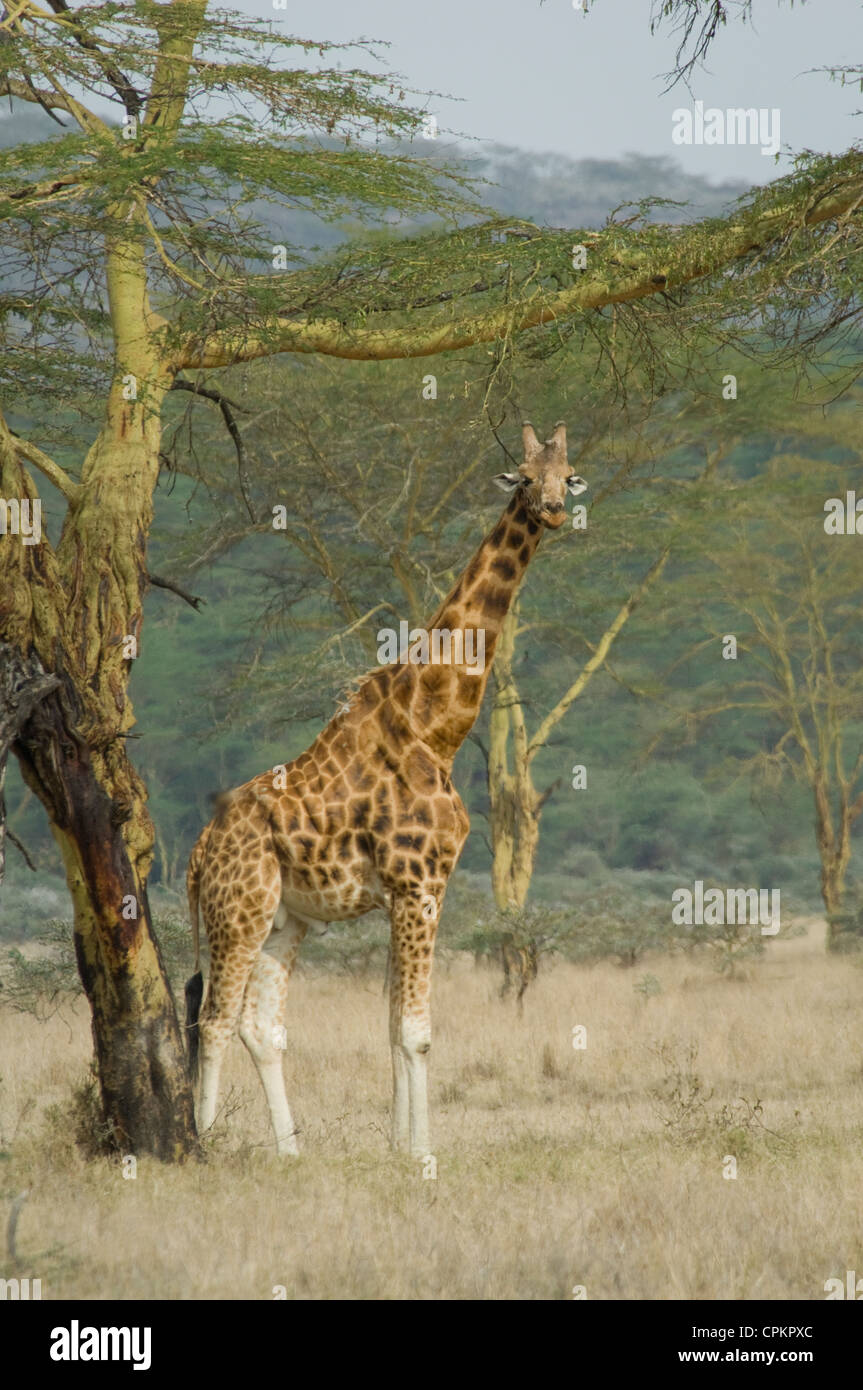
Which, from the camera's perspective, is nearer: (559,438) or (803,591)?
(559,438)

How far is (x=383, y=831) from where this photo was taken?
735 cm

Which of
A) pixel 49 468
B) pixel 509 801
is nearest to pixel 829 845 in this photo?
pixel 509 801

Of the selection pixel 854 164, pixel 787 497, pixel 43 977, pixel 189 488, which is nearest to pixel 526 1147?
pixel 854 164

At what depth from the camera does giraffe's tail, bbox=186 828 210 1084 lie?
25.4ft

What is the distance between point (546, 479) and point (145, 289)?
7.50 ft

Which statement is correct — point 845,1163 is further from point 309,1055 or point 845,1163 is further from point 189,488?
point 189,488

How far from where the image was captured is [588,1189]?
6902 millimetres

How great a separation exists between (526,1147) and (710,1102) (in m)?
1.95

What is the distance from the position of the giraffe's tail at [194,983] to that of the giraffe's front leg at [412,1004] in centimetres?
104

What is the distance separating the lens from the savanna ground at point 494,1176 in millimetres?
5500

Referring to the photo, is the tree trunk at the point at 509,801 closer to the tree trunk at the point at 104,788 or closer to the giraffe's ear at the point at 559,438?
the giraffe's ear at the point at 559,438

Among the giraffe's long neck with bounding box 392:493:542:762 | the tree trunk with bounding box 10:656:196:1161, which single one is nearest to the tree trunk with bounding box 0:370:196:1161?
the tree trunk with bounding box 10:656:196:1161

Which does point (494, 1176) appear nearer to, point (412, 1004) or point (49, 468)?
point (412, 1004)

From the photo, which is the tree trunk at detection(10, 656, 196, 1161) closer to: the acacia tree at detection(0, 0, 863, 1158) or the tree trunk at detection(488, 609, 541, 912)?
the acacia tree at detection(0, 0, 863, 1158)
